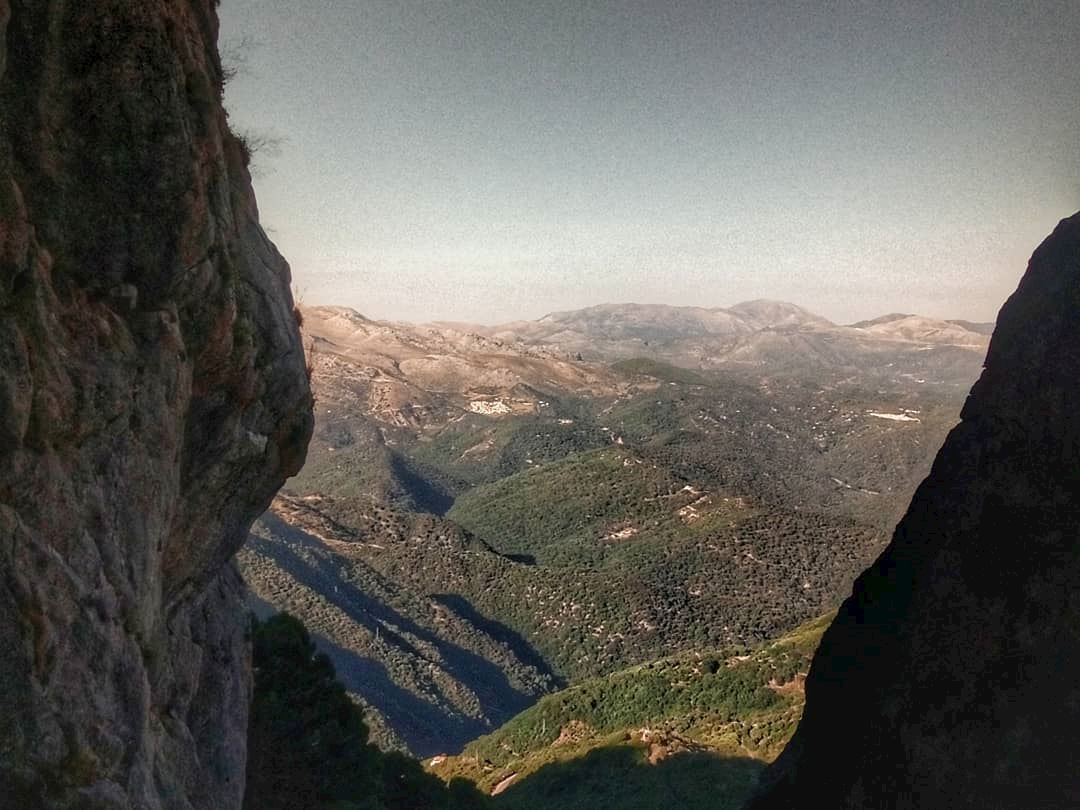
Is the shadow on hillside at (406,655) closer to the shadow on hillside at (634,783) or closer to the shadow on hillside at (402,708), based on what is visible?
the shadow on hillside at (402,708)

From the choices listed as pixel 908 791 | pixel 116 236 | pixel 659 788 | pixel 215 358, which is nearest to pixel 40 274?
pixel 116 236

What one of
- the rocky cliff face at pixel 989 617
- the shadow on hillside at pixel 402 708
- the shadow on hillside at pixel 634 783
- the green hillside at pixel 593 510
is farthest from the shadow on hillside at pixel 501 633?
the rocky cliff face at pixel 989 617

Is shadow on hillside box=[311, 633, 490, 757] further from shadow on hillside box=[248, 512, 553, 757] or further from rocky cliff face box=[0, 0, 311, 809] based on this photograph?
rocky cliff face box=[0, 0, 311, 809]

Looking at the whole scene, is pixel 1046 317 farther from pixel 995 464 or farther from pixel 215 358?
pixel 215 358

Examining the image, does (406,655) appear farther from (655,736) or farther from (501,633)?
(655,736)

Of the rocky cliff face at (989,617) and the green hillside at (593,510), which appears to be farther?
the green hillside at (593,510)

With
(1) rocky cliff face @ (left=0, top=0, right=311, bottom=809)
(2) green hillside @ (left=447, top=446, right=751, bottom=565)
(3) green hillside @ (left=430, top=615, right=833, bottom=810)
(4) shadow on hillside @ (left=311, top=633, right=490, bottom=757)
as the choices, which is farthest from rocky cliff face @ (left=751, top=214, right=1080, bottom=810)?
(2) green hillside @ (left=447, top=446, right=751, bottom=565)
